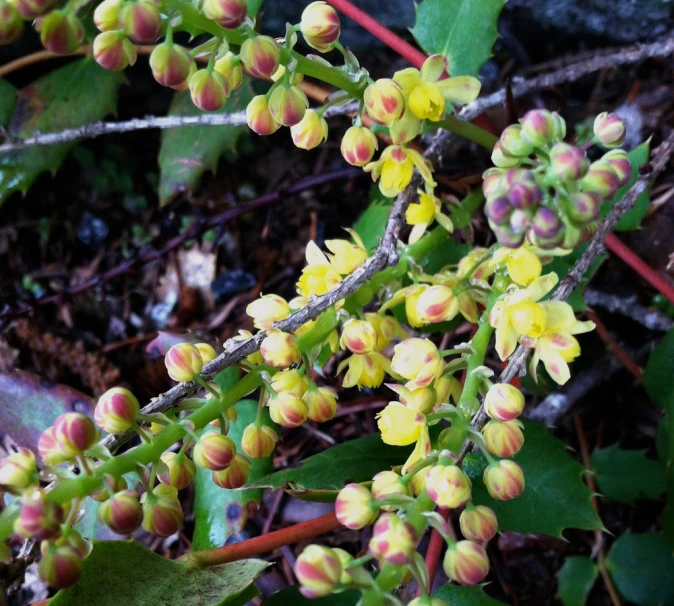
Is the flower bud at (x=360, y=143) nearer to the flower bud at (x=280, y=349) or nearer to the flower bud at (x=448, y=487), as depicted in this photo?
the flower bud at (x=280, y=349)

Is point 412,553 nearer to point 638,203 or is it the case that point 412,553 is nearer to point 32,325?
point 638,203

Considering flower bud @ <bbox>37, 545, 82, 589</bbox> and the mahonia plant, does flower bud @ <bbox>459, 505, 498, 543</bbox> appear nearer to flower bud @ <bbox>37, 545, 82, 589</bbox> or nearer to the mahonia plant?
the mahonia plant

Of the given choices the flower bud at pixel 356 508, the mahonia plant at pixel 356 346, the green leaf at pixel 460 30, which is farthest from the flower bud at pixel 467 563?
the green leaf at pixel 460 30

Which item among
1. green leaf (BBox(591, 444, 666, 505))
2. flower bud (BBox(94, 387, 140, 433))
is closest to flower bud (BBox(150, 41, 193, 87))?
flower bud (BBox(94, 387, 140, 433))

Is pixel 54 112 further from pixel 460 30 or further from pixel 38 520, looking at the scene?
pixel 38 520

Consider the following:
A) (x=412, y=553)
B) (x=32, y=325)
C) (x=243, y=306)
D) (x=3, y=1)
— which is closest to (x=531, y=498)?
(x=412, y=553)
